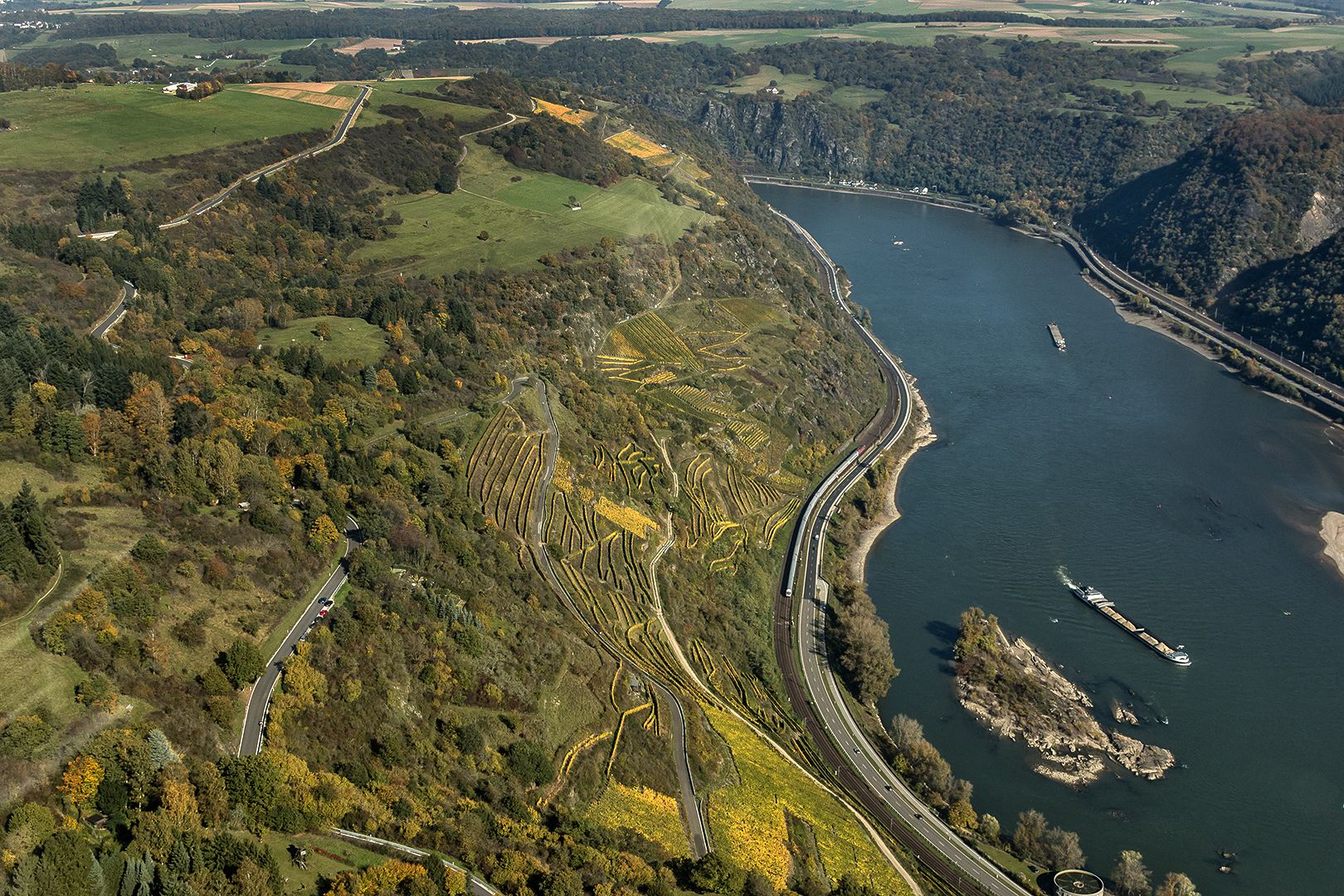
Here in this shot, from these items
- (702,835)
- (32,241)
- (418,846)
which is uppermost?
(32,241)

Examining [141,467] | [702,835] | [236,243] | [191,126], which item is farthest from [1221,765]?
[191,126]

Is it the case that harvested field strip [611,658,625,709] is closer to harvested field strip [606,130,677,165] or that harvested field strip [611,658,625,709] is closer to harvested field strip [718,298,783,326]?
harvested field strip [718,298,783,326]

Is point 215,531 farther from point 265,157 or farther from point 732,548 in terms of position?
point 265,157

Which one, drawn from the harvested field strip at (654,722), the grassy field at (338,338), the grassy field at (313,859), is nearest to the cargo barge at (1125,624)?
the harvested field strip at (654,722)

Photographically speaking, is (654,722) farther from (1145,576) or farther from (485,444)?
(1145,576)

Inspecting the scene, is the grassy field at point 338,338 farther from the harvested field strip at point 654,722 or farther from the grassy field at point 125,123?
the harvested field strip at point 654,722

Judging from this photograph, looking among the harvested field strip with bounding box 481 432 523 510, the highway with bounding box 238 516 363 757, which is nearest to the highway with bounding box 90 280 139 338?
the highway with bounding box 238 516 363 757

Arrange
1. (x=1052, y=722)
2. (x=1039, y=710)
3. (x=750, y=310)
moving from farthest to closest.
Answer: (x=750, y=310), (x=1039, y=710), (x=1052, y=722)

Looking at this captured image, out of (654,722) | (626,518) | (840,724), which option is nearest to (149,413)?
(654,722)
